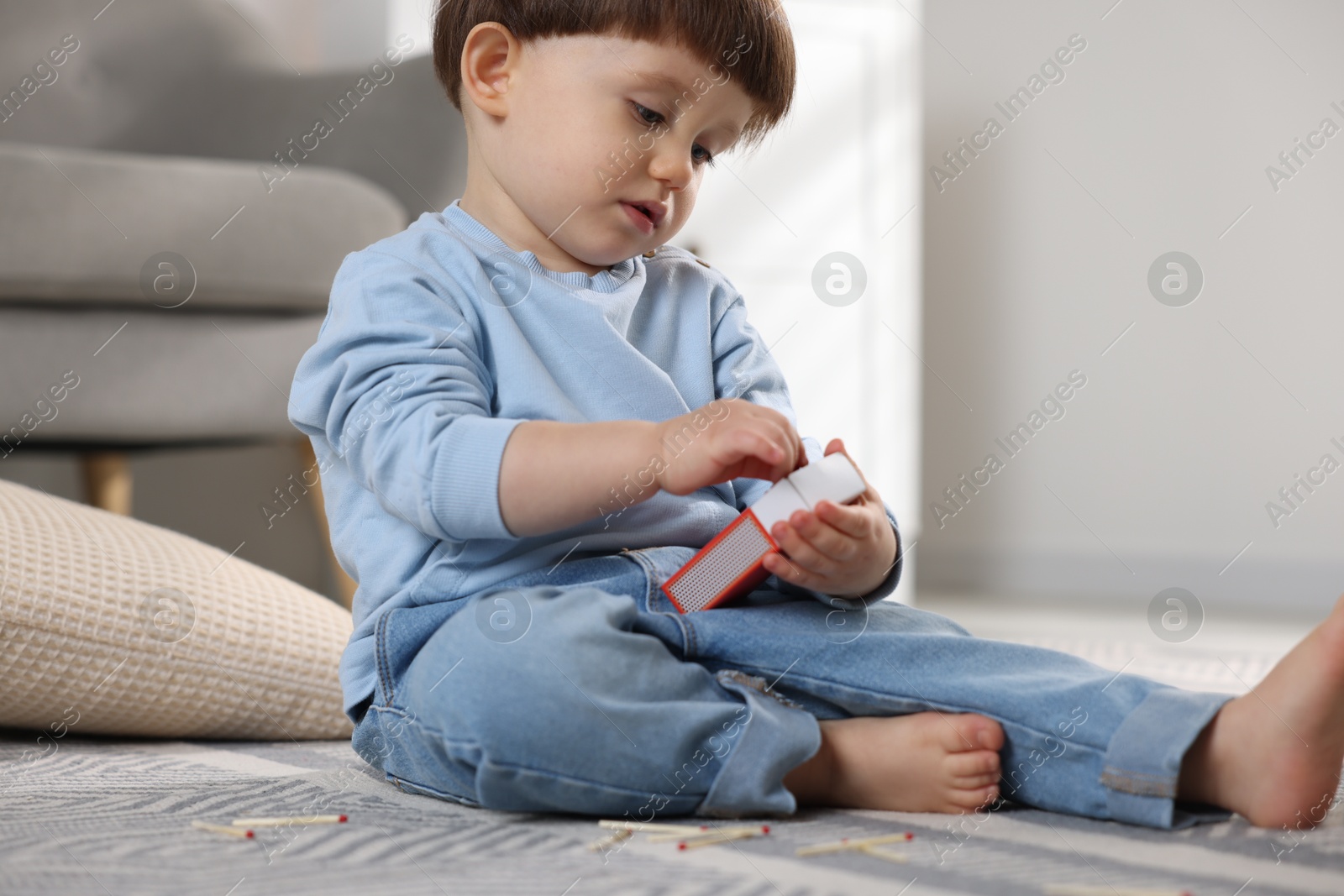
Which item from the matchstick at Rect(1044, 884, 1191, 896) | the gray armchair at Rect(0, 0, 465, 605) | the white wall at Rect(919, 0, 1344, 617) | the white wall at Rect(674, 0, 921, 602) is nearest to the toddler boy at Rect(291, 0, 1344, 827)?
the matchstick at Rect(1044, 884, 1191, 896)

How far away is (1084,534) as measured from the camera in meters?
2.45

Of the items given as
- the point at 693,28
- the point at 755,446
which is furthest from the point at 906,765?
the point at 693,28

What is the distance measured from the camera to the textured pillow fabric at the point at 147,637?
834mm

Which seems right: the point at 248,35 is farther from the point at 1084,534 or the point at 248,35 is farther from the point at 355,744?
the point at 1084,534

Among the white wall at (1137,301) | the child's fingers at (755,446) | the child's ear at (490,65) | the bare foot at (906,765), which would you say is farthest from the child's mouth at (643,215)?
the white wall at (1137,301)

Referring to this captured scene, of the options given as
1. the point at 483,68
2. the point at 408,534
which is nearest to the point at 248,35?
the point at 483,68

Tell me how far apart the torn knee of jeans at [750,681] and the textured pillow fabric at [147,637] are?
0.39 metres

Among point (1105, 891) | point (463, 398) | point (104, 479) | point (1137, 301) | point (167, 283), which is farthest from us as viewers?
point (1137, 301)

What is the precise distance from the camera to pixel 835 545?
26.2 inches

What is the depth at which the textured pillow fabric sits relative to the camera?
2.74 feet

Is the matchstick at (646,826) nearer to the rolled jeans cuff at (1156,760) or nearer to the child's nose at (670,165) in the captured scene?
the rolled jeans cuff at (1156,760)

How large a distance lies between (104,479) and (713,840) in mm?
1077

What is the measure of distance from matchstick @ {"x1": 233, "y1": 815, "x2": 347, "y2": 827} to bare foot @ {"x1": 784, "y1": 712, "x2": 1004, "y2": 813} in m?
0.22

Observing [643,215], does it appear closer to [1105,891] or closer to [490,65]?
[490,65]
